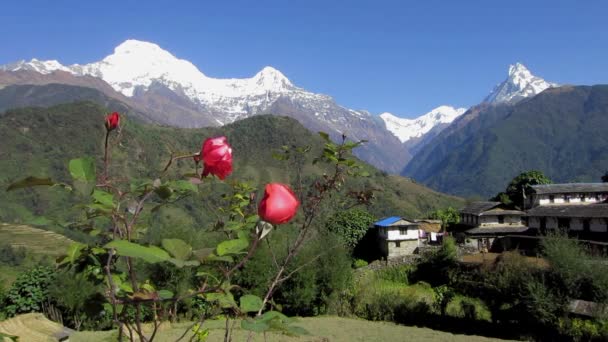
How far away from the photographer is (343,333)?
1805cm

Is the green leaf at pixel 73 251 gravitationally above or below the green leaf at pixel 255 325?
above

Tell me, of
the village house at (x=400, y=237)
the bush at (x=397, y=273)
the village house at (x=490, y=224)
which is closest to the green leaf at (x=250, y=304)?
the bush at (x=397, y=273)

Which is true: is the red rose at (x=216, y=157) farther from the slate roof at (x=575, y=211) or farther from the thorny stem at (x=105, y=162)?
the slate roof at (x=575, y=211)

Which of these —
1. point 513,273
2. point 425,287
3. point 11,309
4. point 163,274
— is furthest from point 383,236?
point 11,309

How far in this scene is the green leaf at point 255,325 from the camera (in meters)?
1.34

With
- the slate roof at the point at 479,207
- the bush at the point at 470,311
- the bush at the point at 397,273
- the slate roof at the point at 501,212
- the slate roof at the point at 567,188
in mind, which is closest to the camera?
the bush at the point at 470,311

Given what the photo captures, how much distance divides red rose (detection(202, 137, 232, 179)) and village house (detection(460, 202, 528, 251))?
3708 cm

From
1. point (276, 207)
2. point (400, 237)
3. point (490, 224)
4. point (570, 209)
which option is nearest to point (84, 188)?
point (276, 207)

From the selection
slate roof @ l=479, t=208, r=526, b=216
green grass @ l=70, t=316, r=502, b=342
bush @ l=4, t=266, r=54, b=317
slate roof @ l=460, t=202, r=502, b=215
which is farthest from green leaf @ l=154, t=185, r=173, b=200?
slate roof @ l=460, t=202, r=502, b=215

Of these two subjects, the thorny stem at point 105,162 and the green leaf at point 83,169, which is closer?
the green leaf at point 83,169

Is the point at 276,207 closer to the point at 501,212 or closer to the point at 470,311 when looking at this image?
the point at 470,311

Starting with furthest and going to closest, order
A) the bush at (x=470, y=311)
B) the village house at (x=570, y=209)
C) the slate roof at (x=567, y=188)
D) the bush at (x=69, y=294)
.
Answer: the slate roof at (x=567, y=188)
the village house at (x=570, y=209)
the bush at (x=470, y=311)
the bush at (x=69, y=294)

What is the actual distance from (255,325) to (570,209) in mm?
37933

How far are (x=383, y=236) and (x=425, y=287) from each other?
9854 millimetres
